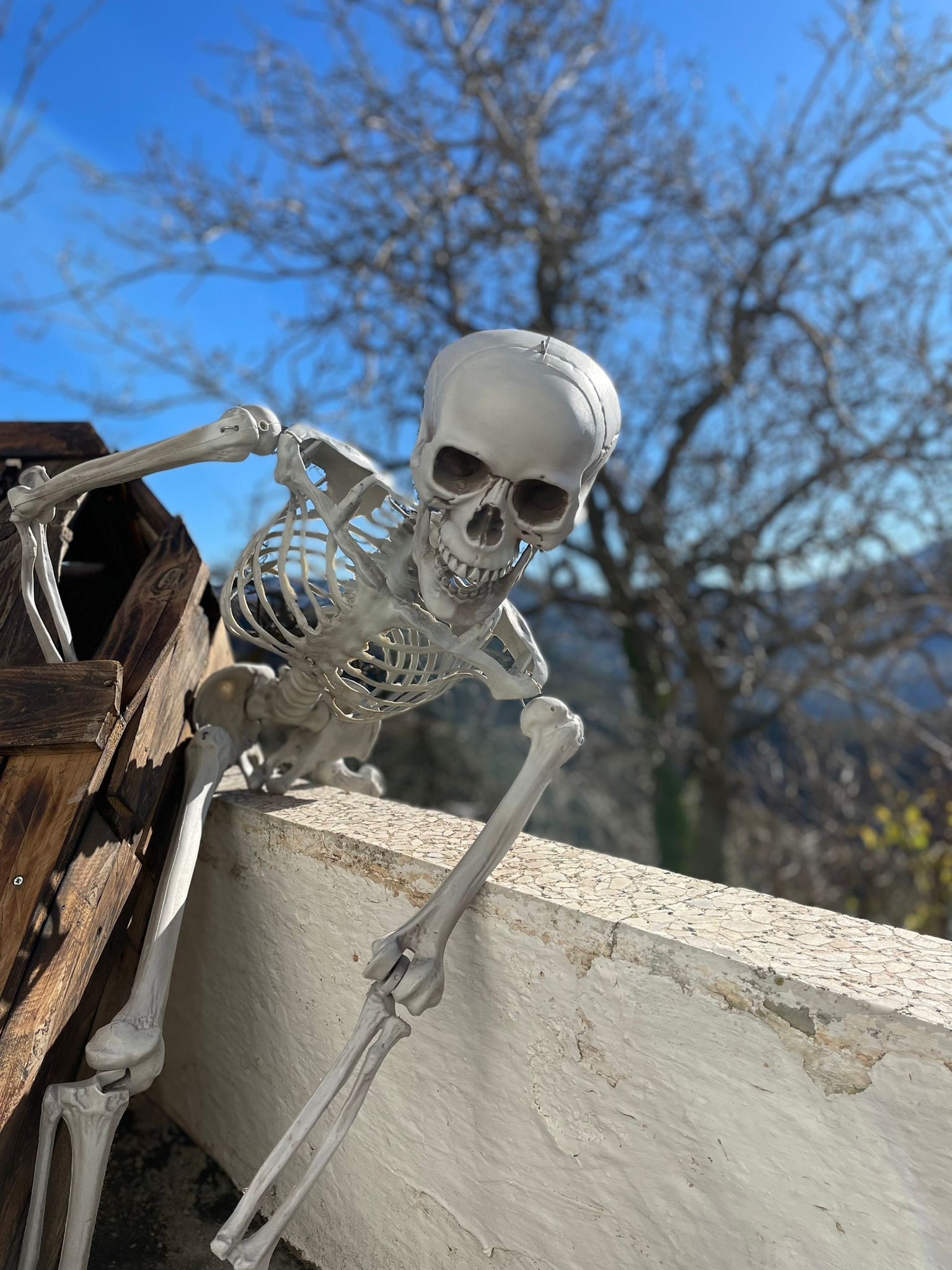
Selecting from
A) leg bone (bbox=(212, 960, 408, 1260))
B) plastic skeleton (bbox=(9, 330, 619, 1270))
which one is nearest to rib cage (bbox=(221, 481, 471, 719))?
plastic skeleton (bbox=(9, 330, 619, 1270))

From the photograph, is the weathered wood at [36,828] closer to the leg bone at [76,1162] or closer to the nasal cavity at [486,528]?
the leg bone at [76,1162]

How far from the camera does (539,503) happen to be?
136cm

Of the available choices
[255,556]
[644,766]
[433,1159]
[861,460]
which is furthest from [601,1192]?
[644,766]

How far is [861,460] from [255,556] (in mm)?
4262

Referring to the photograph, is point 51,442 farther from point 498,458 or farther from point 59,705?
point 498,458

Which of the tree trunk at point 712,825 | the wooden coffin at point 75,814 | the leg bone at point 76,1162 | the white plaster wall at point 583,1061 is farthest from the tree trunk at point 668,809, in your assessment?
the leg bone at point 76,1162

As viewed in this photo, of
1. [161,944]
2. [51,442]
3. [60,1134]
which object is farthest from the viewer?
[51,442]

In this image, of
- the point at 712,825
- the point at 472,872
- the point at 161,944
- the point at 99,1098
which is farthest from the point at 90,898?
the point at 712,825

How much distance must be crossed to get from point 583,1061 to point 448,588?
0.68 meters

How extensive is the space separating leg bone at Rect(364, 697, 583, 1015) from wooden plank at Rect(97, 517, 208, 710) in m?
0.61

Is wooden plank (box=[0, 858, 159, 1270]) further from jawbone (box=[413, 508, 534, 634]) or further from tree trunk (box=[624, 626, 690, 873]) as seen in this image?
tree trunk (box=[624, 626, 690, 873])

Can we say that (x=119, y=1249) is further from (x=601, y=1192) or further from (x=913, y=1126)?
(x=913, y=1126)

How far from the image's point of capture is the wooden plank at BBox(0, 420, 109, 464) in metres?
1.96

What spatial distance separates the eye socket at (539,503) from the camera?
134 cm
